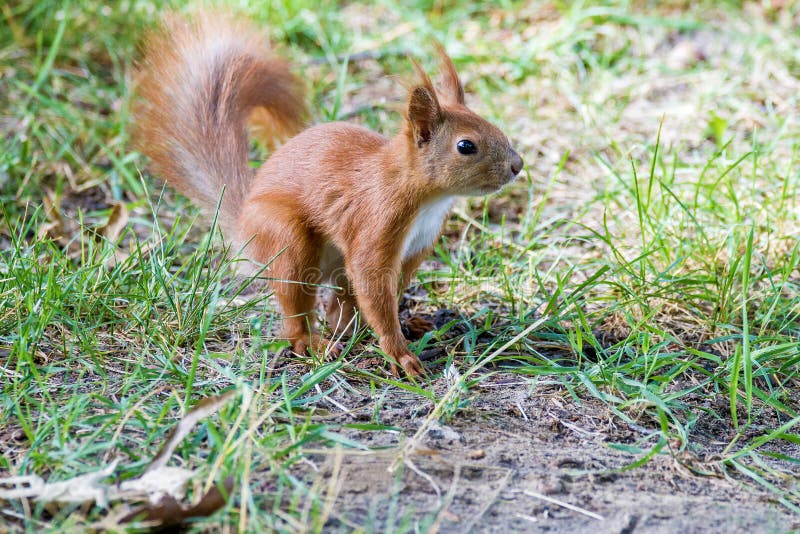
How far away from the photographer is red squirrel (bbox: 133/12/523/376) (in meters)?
2.56

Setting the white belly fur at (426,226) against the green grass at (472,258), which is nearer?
the green grass at (472,258)

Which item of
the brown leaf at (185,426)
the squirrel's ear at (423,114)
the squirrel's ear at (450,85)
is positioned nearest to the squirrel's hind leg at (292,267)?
the squirrel's ear at (423,114)

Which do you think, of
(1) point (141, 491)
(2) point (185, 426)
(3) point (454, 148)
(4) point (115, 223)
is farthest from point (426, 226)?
(4) point (115, 223)

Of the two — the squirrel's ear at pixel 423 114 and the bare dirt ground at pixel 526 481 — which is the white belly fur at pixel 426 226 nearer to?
the squirrel's ear at pixel 423 114

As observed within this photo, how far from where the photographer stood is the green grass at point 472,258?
2082 mm

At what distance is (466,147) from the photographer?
2559 millimetres

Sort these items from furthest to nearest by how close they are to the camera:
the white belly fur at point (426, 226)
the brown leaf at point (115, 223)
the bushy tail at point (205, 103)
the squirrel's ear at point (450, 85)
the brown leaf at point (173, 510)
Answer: the brown leaf at point (115, 223)
the bushy tail at point (205, 103)
the squirrel's ear at point (450, 85)
the white belly fur at point (426, 226)
the brown leaf at point (173, 510)

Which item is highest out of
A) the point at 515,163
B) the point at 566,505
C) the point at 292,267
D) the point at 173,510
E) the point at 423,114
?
the point at 423,114

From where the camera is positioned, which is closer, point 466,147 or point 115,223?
point 466,147

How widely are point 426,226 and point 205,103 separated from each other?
95cm

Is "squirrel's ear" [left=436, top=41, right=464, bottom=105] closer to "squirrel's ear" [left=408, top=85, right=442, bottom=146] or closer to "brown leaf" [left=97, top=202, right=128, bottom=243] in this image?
"squirrel's ear" [left=408, top=85, right=442, bottom=146]

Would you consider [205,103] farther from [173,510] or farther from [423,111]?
[173,510]

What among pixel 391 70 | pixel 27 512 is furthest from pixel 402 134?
pixel 391 70

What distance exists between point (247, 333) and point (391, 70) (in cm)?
227
